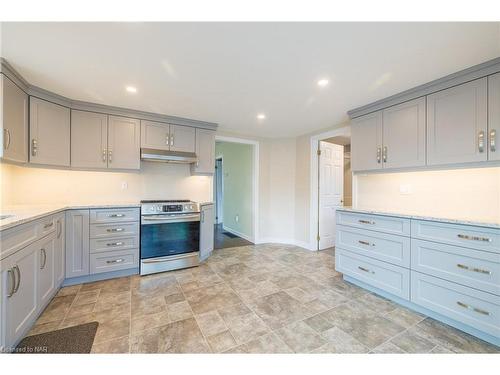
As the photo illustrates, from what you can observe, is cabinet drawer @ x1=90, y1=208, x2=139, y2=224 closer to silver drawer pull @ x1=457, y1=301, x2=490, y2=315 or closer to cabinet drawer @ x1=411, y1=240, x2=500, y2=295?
cabinet drawer @ x1=411, y1=240, x2=500, y2=295

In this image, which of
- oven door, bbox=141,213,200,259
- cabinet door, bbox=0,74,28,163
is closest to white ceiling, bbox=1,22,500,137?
cabinet door, bbox=0,74,28,163

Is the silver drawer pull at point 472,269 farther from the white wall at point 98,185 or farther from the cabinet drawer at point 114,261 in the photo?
the cabinet drawer at point 114,261

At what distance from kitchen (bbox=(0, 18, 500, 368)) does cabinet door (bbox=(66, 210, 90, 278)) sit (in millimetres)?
Answer: 14

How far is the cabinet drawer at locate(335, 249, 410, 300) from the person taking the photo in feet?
6.76

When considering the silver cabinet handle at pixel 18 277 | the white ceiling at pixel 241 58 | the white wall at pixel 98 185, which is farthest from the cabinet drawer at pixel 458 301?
the silver cabinet handle at pixel 18 277

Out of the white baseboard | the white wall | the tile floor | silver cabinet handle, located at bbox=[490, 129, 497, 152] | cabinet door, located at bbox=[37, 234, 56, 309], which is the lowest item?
the tile floor

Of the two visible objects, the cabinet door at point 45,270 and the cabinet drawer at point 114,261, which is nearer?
the cabinet door at point 45,270

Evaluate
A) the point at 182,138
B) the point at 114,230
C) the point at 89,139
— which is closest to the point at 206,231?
the point at 114,230

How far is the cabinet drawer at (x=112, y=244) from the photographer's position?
254cm

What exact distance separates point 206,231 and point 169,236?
0.63 meters

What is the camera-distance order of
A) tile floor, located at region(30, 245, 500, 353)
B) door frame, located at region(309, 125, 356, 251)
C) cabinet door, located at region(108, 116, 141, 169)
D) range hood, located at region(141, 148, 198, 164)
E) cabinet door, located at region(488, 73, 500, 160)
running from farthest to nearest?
1. door frame, located at region(309, 125, 356, 251)
2. range hood, located at region(141, 148, 198, 164)
3. cabinet door, located at region(108, 116, 141, 169)
4. cabinet door, located at region(488, 73, 500, 160)
5. tile floor, located at region(30, 245, 500, 353)

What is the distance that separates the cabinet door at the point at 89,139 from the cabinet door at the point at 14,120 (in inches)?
18.2
